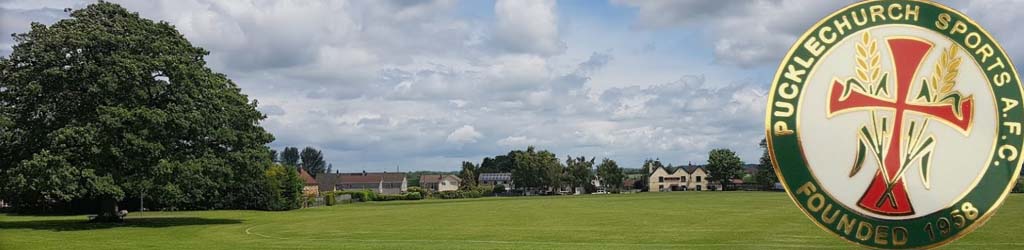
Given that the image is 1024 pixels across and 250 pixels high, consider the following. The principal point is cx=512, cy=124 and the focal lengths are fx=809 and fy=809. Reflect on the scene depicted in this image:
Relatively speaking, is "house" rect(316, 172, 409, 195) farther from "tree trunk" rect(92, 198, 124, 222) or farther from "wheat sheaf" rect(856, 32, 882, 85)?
"wheat sheaf" rect(856, 32, 882, 85)

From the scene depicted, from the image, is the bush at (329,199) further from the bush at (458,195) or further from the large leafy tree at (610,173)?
the large leafy tree at (610,173)

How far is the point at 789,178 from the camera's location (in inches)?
214

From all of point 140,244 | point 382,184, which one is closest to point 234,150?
point 140,244

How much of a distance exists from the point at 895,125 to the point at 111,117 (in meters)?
41.2

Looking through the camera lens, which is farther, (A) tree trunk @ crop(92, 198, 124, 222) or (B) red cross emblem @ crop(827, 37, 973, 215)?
(A) tree trunk @ crop(92, 198, 124, 222)

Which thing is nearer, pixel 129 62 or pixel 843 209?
pixel 843 209

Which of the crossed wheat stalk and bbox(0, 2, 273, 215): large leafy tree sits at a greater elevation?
bbox(0, 2, 273, 215): large leafy tree

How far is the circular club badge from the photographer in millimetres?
5453

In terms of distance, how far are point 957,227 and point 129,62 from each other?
4284cm

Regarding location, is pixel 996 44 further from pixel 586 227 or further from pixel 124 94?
pixel 124 94

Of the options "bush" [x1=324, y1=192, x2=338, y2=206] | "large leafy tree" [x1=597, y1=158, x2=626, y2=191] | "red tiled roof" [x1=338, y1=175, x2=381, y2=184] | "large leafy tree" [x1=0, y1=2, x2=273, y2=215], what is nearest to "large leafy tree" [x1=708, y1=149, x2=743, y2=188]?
"large leafy tree" [x1=597, y1=158, x2=626, y2=191]

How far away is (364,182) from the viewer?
19100 centimetres

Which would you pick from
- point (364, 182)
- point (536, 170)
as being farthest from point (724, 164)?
point (364, 182)

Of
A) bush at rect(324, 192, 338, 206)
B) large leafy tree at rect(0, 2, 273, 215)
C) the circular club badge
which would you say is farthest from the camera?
bush at rect(324, 192, 338, 206)
